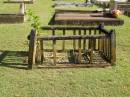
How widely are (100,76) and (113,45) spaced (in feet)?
3.03

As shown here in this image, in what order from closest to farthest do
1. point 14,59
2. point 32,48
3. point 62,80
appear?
1. point 62,80
2. point 32,48
3. point 14,59

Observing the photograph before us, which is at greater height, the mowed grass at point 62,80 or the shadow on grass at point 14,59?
the shadow on grass at point 14,59

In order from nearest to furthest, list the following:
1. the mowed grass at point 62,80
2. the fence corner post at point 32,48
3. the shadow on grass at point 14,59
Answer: the mowed grass at point 62,80 → the fence corner post at point 32,48 → the shadow on grass at point 14,59

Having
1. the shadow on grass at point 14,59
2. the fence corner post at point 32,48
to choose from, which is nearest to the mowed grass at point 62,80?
the shadow on grass at point 14,59

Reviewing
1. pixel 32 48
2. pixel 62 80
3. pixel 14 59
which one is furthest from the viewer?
pixel 14 59

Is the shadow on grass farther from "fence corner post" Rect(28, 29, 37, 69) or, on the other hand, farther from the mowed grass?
"fence corner post" Rect(28, 29, 37, 69)

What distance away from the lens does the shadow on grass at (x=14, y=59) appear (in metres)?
7.82

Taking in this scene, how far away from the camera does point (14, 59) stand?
8398 millimetres

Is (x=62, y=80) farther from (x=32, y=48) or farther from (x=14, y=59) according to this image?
(x=14, y=59)

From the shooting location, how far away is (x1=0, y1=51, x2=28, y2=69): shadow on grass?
7823mm

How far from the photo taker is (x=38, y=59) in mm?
8172

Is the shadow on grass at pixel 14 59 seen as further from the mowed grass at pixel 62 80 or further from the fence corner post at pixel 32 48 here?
the fence corner post at pixel 32 48

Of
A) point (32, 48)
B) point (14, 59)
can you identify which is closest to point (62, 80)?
point (32, 48)

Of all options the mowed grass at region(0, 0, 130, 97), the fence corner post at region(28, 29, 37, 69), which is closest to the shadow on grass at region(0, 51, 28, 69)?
the mowed grass at region(0, 0, 130, 97)
